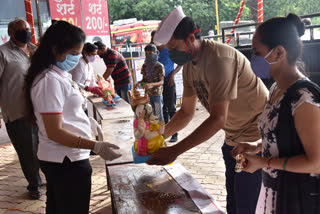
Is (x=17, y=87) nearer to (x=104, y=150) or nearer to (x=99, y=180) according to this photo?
(x=99, y=180)

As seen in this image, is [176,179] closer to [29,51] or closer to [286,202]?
[286,202]

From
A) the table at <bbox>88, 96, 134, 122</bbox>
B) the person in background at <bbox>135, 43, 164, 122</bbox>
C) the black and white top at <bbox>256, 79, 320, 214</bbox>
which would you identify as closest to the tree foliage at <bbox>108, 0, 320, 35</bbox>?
the person in background at <bbox>135, 43, 164, 122</bbox>

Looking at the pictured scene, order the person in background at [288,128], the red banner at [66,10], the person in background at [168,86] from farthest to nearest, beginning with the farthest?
the red banner at [66,10] < the person in background at [168,86] < the person in background at [288,128]

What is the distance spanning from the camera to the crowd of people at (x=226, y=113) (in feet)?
4.42

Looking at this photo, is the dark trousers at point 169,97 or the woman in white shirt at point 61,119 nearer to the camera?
the woman in white shirt at point 61,119

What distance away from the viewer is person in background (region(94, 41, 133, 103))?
18.9 feet

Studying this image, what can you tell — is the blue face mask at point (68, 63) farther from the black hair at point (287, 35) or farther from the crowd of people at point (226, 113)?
the black hair at point (287, 35)

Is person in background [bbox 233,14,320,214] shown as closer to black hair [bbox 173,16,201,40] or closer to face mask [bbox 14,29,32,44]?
black hair [bbox 173,16,201,40]

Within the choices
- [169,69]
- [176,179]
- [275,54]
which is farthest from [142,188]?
[169,69]

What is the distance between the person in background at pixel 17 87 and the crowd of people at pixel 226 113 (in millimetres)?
1675

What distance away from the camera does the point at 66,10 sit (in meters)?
7.43

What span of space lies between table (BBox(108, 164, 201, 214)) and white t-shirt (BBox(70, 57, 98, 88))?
289cm

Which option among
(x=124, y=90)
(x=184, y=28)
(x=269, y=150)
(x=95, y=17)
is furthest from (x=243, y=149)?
(x=95, y=17)

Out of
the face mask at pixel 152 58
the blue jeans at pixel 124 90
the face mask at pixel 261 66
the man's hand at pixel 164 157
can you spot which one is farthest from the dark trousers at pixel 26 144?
the face mask at pixel 261 66
